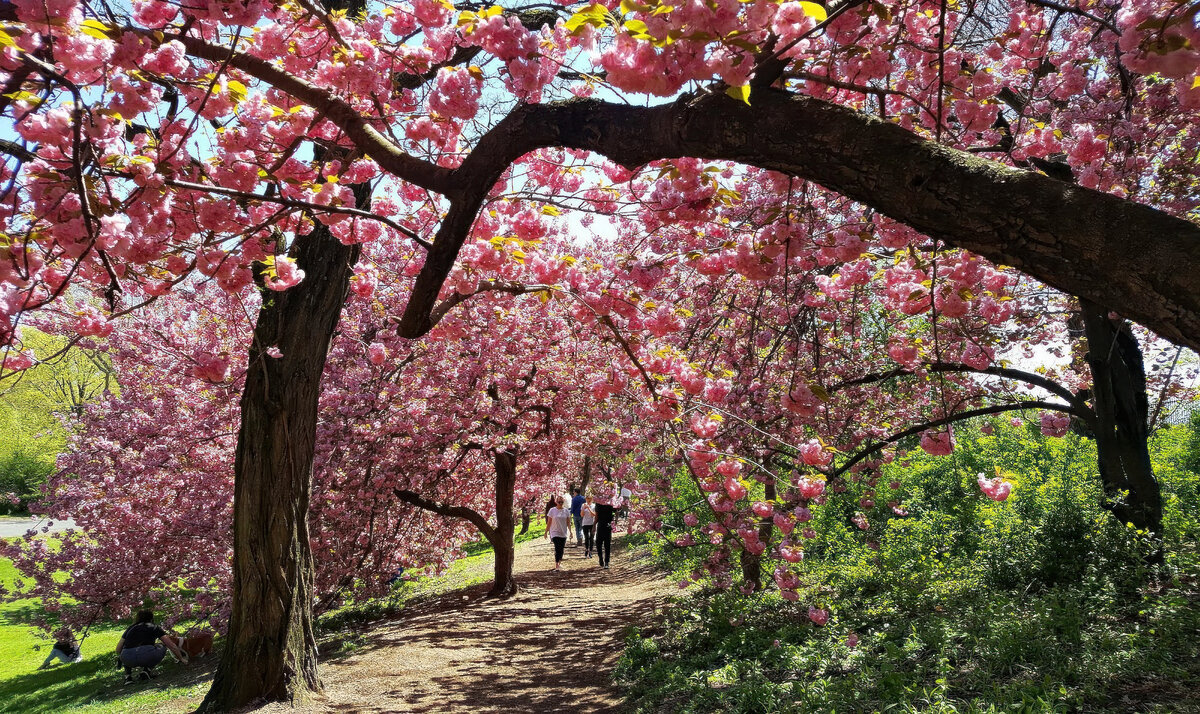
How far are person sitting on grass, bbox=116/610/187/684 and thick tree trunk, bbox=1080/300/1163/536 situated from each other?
11.7 metres

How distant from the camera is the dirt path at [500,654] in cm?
576

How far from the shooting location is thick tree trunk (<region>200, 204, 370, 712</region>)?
17.4 ft

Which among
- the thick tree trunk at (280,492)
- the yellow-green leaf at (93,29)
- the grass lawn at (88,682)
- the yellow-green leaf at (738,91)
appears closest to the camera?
the yellow-green leaf at (738,91)

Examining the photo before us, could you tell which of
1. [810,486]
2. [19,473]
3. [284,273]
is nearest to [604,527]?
[810,486]

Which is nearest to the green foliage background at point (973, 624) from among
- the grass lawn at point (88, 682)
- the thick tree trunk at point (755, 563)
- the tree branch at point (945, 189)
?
the thick tree trunk at point (755, 563)

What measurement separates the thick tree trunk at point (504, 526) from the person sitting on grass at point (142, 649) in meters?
4.80

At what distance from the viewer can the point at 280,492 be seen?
17.9ft

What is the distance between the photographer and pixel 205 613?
9422 millimetres

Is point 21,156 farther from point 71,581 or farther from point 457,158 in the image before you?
point 71,581

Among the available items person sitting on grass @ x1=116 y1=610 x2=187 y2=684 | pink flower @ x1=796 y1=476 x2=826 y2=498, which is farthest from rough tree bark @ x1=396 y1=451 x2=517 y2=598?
pink flower @ x1=796 y1=476 x2=826 y2=498

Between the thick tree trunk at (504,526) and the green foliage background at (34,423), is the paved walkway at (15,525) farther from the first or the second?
the thick tree trunk at (504,526)

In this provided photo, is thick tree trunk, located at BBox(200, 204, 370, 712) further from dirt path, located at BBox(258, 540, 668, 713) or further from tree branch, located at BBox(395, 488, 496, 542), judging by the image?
tree branch, located at BBox(395, 488, 496, 542)

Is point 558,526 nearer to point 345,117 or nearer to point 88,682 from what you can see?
point 88,682

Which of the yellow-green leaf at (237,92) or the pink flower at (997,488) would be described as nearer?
the yellow-green leaf at (237,92)
